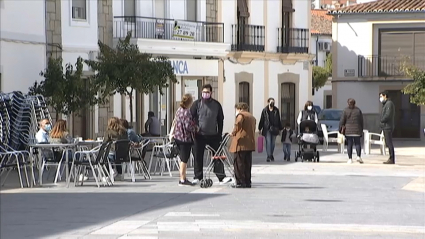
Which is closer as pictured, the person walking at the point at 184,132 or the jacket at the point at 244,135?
the jacket at the point at 244,135

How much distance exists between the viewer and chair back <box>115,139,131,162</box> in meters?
19.8

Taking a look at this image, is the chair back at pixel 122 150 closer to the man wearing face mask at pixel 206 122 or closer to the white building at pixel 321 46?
the man wearing face mask at pixel 206 122

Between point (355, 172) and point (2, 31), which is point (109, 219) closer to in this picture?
point (355, 172)

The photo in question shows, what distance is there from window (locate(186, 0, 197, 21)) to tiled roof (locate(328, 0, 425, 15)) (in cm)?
1299

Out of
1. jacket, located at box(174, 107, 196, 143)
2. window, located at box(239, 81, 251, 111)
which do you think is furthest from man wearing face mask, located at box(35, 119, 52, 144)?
window, located at box(239, 81, 251, 111)

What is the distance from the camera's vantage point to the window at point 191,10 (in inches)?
1435

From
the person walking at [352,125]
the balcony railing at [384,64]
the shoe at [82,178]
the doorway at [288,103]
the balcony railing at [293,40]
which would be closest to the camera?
the shoe at [82,178]

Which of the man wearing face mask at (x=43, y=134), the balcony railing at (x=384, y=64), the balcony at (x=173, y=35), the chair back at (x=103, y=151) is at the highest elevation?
the balcony at (x=173, y=35)

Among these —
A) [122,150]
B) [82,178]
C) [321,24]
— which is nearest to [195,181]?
[122,150]

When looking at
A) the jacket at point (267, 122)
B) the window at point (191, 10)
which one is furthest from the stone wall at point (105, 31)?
the jacket at point (267, 122)

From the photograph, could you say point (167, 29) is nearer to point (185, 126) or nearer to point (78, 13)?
point (78, 13)

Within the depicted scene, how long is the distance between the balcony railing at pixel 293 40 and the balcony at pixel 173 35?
4.30 meters

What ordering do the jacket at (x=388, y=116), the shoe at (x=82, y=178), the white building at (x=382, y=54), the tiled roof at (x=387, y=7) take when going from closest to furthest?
1. the shoe at (x=82, y=178)
2. the jacket at (x=388, y=116)
3. the tiled roof at (x=387, y=7)
4. the white building at (x=382, y=54)

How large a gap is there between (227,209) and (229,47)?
22.8 metres
